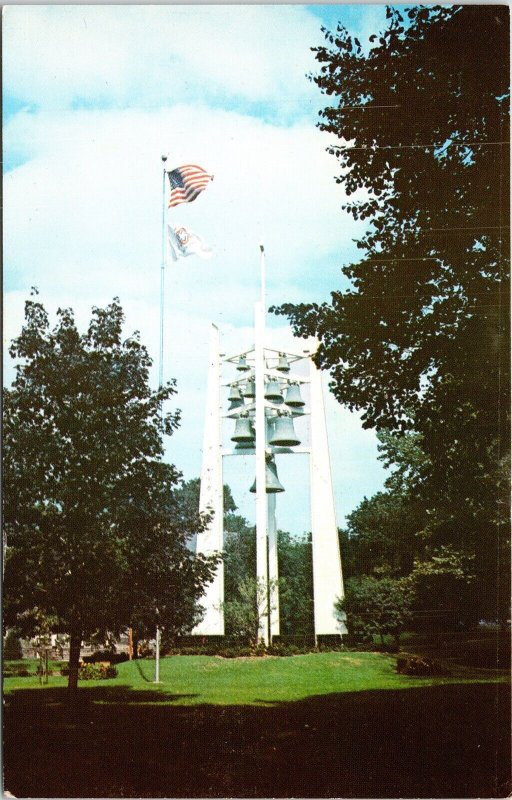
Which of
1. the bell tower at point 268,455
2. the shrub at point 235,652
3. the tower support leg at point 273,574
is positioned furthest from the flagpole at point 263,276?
the shrub at point 235,652

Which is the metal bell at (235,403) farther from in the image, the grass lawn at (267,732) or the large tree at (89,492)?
the grass lawn at (267,732)

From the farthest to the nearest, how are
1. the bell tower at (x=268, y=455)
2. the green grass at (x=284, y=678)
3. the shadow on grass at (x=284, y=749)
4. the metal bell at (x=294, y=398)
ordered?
1. the metal bell at (x=294, y=398)
2. the bell tower at (x=268, y=455)
3. the green grass at (x=284, y=678)
4. the shadow on grass at (x=284, y=749)

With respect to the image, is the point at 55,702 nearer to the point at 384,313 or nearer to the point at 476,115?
the point at 384,313

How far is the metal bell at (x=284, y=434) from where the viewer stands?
17.4 ft

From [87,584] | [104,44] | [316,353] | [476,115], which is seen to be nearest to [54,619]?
[87,584]

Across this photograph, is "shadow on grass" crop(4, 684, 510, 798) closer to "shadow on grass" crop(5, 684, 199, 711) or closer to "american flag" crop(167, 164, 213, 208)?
"shadow on grass" crop(5, 684, 199, 711)

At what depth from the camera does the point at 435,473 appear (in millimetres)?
5359

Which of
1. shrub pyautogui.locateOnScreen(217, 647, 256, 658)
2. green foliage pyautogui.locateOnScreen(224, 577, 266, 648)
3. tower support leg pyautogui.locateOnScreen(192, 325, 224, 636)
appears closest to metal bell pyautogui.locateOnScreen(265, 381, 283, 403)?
tower support leg pyautogui.locateOnScreen(192, 325, 224, 636)

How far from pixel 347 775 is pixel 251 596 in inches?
47.7

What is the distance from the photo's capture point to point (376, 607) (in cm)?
518

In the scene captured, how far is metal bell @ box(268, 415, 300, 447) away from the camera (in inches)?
209

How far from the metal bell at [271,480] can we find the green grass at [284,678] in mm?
1060

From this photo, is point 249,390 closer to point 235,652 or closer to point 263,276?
point 263,276

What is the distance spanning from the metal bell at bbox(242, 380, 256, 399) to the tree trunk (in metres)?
1.90
